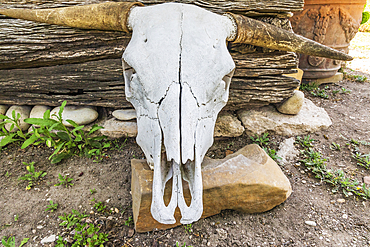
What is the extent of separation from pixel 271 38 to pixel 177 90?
4.83ft

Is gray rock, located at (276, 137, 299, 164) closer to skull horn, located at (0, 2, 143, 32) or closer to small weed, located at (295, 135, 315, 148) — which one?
small weed, located at (295, 135, 315, 148)

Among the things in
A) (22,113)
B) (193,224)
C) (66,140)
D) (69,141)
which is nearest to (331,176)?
(193,224)

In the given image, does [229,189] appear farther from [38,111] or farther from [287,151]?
[38,111]

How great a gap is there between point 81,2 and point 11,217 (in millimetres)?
2394

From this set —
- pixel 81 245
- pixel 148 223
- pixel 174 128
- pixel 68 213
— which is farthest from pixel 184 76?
pixel 68 213

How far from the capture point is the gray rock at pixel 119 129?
2.96 m

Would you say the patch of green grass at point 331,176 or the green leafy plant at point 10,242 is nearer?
the green leafy plant at point 10,242

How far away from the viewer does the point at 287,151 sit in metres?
2.79

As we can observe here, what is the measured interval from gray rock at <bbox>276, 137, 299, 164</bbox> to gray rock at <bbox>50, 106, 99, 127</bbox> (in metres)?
2.54

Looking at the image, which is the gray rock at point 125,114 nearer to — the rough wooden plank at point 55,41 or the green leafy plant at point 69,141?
the green leafy plant at point 69,141

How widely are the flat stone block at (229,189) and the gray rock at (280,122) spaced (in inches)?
38.7

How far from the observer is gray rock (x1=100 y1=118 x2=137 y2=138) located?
296cm

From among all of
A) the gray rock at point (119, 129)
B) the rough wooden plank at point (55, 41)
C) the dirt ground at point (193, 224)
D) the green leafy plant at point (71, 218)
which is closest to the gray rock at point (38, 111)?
the dirt ground at point (193, 224)

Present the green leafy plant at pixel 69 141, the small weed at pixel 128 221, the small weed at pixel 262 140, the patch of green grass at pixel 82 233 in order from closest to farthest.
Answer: the patch of green grass at pixel 82 233 < the small weed at pixel 128 221 < the green leafy plant at pixel 69 141 < the small weed at pixel 262 140
